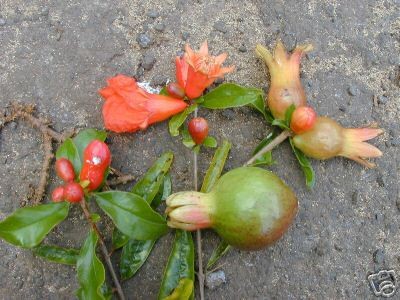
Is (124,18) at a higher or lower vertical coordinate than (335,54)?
higher

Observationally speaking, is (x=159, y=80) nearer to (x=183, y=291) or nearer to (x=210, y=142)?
(x=210, y=142)

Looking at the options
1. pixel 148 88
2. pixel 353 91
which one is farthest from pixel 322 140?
pixel 148 88

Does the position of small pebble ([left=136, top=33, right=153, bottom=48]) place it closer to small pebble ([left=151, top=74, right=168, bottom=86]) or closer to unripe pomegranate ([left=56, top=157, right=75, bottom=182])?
small pebble ([left=151, top=74, right=168, bottom=86])

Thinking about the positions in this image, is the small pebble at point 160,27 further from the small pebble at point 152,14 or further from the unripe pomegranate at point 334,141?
the unripe pomegranate at point 334,141

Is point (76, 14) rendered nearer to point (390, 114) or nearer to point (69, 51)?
point (69, 51)

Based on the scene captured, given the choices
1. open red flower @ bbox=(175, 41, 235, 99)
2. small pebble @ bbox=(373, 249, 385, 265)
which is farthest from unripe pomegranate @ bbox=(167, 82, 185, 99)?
small pebble @ bbox=(373, 249, 385, 265)

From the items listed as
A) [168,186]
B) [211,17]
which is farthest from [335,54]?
[168,186]

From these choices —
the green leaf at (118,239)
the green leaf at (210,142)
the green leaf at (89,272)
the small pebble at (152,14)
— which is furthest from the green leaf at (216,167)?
the small pebble at (152,14)
